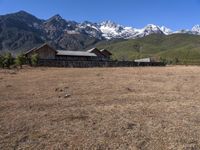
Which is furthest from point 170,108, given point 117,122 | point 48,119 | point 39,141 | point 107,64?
point 107,64

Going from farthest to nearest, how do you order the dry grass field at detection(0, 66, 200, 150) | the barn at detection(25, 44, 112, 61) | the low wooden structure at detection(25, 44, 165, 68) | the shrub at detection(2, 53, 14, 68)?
the barn at detection(25, 44, 112, 61) < the low wooden structure at detection(25, 44, 165, 68) < the shrub at detection(2, 53, 14, 68) < the dry grass field at detection(0, 66, 200, 150)

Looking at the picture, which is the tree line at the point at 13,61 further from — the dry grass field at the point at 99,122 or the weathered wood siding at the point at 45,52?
the dry grass field at the point at 99,122

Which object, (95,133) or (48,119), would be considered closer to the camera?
(95,133)

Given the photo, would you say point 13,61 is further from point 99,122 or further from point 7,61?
point 99,122

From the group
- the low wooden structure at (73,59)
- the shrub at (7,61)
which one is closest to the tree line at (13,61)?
the shrub at (7,61)

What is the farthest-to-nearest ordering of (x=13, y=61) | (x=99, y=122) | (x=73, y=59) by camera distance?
(x=73, y=59) < (x=13, y=61) < (x=99, y=122)

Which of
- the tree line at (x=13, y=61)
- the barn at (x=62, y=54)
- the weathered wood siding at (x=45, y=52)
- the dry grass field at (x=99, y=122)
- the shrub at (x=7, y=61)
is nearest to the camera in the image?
the dry grass field at (x=99, y=122)

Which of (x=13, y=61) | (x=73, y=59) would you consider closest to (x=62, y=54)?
(x=73, y=59)

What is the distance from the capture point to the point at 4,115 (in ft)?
45.1

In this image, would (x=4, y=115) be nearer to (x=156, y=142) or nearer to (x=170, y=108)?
(x=156, y=142)

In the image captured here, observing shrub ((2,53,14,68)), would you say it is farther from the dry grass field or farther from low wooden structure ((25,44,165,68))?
the dry grass field

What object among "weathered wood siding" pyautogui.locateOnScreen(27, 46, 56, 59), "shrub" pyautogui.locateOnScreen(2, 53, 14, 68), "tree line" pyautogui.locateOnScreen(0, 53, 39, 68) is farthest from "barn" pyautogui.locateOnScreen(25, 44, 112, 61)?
"shrub" pyautogui.locateOnScreen(2, 53, 14, 68)

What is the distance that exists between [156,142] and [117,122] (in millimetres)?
2520

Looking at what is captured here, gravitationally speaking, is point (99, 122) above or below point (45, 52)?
below
